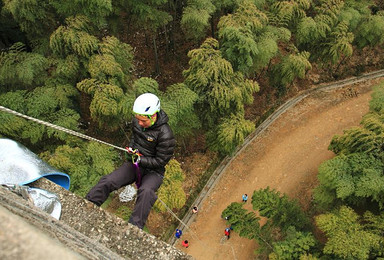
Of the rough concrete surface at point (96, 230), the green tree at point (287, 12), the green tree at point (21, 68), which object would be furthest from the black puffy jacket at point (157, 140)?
the green tree at point (287, 12)

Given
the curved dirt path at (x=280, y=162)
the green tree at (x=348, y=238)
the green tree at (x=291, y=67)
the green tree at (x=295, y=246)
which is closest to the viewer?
the green tree at (x=348, y=238)

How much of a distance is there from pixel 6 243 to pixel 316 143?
14.8m

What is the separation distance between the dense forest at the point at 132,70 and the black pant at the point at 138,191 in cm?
373

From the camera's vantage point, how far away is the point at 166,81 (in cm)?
1500

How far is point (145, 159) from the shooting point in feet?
18.2

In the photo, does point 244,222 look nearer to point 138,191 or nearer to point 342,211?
point 342,211

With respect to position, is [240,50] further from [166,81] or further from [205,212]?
[205,212]

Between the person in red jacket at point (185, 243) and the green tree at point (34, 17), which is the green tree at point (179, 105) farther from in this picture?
the green tree at point (34, 17)

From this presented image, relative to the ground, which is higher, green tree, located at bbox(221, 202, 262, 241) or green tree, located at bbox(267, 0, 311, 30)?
green tree, located at bbox(267, 0, 311, 30)

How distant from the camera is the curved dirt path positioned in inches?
478

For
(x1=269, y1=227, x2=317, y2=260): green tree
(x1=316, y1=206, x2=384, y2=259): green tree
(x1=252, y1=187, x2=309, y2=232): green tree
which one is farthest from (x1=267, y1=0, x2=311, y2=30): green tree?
(x1=269, y1=227, x2=317, y2=260): green tree

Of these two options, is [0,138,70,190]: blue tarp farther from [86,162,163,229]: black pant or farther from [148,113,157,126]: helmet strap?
[148,113,157,126]: helmet strap

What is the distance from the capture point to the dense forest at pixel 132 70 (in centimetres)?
942

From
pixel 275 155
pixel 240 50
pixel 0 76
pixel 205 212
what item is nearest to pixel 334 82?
pixel 275 155
